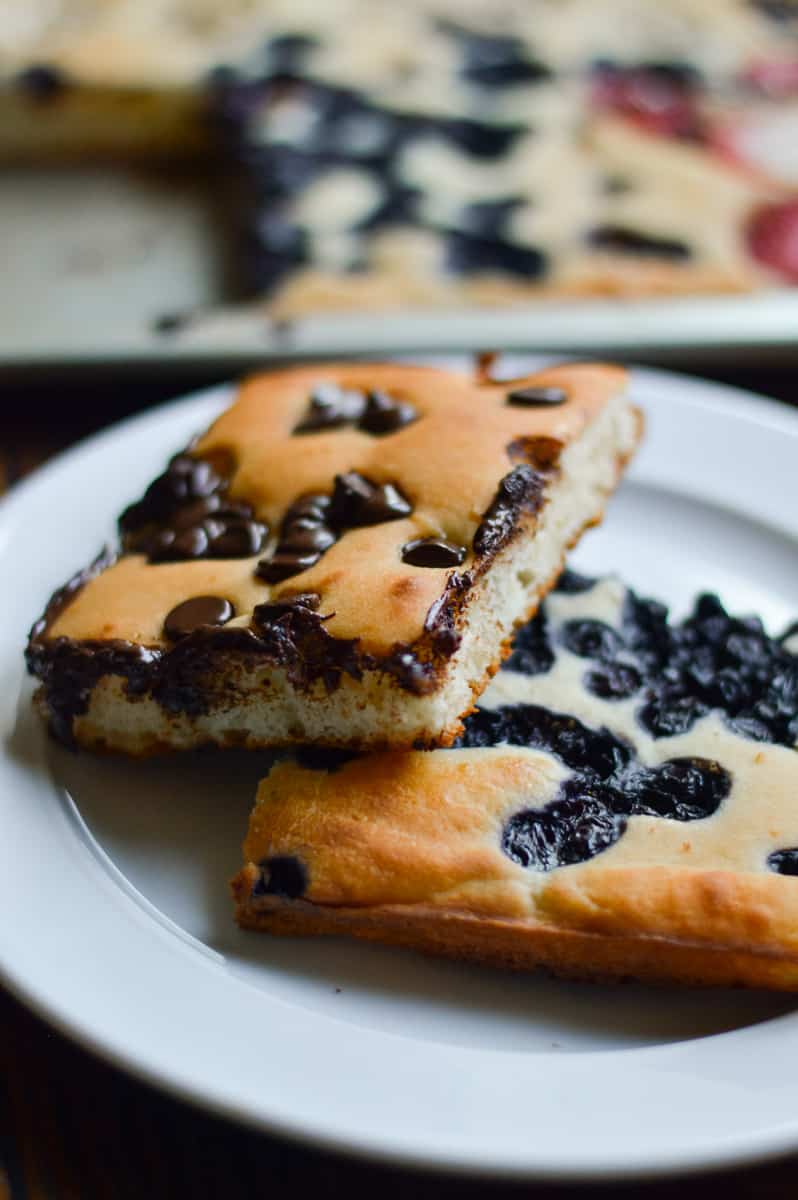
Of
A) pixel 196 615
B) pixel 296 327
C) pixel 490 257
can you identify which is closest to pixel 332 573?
pixel 196 615

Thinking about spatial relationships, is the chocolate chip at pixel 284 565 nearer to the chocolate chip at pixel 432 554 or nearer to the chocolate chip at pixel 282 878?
the chocolate chip at pixel 432 554

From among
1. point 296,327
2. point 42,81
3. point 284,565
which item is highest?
point 42,81

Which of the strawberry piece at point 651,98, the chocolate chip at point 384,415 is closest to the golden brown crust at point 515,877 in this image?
the chocolate chip at point 384,415

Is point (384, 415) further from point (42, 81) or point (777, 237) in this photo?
point (42, 81)

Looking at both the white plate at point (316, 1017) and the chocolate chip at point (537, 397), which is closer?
the white plate at point (316, 1017)

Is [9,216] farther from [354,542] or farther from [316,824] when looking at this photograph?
[316,824]

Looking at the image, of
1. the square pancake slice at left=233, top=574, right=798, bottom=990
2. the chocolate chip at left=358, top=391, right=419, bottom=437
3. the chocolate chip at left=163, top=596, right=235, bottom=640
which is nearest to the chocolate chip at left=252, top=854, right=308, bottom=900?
Result: the square pancake slice at left=233, top=574, right=798, bottom=990
